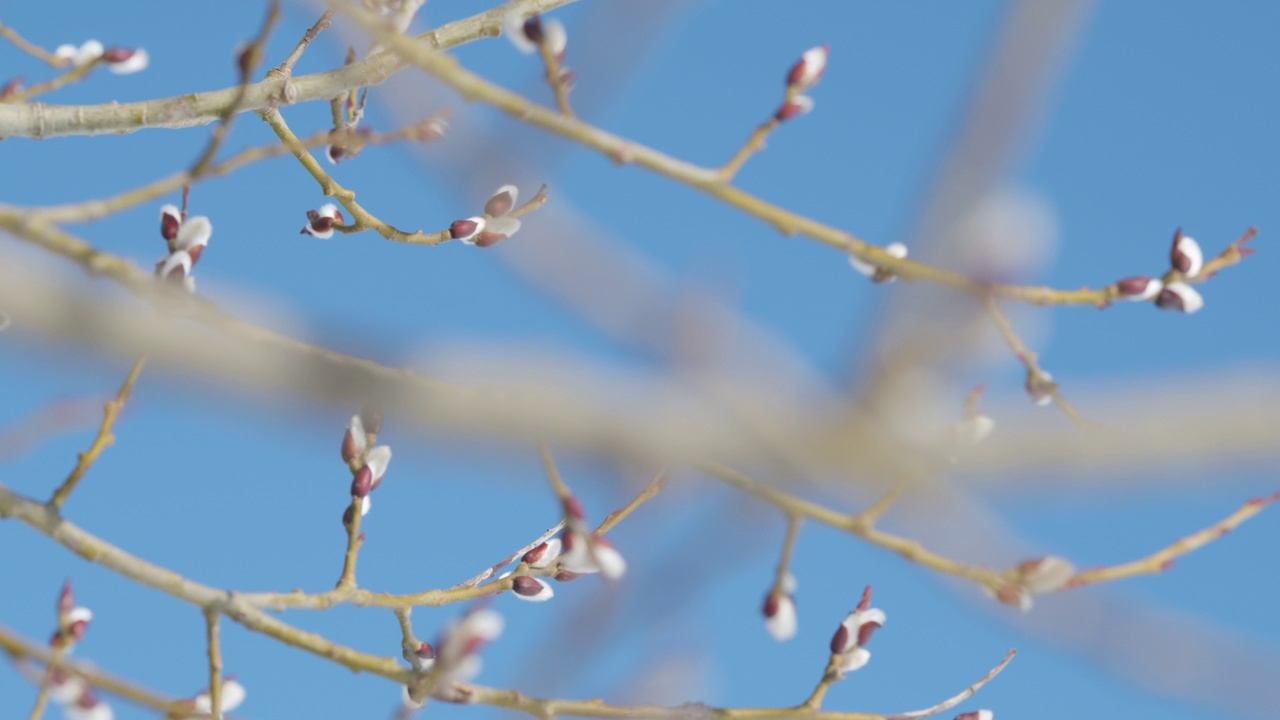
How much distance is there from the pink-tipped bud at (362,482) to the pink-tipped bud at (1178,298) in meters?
1.72

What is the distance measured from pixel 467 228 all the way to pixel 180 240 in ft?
2.57

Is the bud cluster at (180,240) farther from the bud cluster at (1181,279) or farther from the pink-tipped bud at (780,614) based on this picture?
the bud cluster at (1181,279)

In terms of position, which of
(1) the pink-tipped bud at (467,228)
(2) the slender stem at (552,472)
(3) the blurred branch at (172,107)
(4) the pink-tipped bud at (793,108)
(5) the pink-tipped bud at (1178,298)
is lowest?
(2) the slender stem at (552,472)

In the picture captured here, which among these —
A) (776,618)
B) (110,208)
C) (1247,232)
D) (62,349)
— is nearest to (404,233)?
(110,208)

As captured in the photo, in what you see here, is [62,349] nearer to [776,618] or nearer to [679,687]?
[679,687]

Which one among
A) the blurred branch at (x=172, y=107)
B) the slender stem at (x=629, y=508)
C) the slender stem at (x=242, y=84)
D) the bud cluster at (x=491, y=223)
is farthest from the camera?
the bud cluster at (x=491, y=223)

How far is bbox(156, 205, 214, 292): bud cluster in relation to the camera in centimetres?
245

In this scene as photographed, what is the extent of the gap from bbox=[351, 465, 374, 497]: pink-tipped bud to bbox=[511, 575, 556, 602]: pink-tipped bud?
1.30 ft

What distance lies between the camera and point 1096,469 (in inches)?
41.8

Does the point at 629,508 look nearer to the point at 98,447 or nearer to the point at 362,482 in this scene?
the point at 362,482

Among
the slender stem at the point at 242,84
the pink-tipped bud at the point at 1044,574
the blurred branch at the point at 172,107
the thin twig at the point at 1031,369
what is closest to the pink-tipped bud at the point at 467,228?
the blurred branch at the point at 172,107

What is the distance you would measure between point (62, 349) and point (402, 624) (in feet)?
4.16

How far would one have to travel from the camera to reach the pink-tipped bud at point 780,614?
2.09 m

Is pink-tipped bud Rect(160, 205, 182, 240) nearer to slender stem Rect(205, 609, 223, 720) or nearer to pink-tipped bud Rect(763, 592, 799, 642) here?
slender stem Rect(205, 609, 223, 720)
